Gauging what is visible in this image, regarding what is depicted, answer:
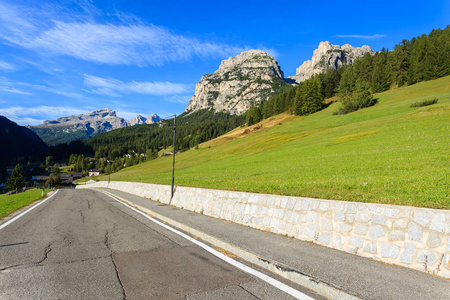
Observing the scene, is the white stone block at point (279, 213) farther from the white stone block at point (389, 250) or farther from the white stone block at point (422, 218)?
the white stone block at point (422, 218)

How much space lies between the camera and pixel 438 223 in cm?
472

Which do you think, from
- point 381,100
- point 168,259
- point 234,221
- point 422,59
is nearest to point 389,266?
point 168,259

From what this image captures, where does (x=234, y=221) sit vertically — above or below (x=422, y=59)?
below

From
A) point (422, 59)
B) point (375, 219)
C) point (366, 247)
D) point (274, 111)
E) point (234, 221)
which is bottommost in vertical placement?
point (234, 221)

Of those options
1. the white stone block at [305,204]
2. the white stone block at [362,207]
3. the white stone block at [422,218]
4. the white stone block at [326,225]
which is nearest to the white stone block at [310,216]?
the white stone block at [305,204]

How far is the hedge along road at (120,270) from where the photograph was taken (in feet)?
14.1

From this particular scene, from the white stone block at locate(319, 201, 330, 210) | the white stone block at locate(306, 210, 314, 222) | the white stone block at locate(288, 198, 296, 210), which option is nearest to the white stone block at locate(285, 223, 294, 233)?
the white stone block at locate(288, 198, 296, 210)

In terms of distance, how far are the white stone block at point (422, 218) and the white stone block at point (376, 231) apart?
2.47 ft

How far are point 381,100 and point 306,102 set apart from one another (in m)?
29.5

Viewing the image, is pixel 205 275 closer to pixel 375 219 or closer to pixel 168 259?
pixel 168 259

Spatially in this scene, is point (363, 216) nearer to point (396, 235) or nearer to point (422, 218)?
point (396, 235)

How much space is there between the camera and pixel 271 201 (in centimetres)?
893

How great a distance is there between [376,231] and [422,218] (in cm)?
100

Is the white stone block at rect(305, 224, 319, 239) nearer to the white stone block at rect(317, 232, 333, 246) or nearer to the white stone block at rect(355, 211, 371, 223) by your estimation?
the white stone block at rect(317, 232, 333, 246)
